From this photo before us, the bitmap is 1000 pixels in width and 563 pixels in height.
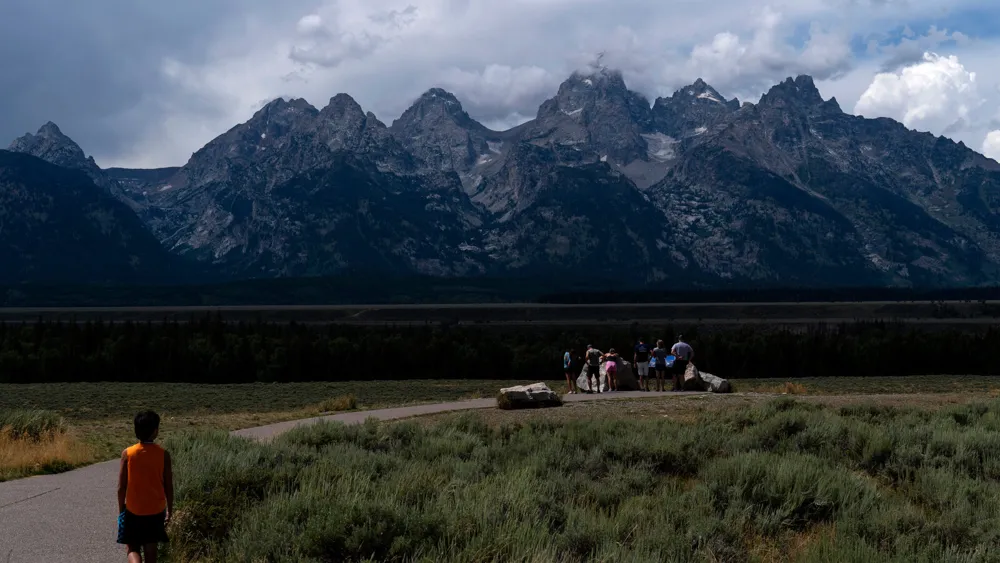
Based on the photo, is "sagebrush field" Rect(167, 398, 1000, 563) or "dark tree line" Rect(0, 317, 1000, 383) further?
"dark tree line" Rect(0, 317, 1000, 383)

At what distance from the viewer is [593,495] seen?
1323cm

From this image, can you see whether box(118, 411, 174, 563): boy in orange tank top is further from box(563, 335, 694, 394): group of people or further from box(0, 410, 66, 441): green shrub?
box(563, 335, 694, 394): group of people

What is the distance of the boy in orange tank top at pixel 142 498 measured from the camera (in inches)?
384

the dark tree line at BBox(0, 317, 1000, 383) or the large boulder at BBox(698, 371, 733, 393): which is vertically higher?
the large boulder at BBox(698, 371, 733, 393)

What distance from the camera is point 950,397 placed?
31266mm

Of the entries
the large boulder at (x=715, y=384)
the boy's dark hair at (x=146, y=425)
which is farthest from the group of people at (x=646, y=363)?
the boy's dark hair at (x=146, y=425)

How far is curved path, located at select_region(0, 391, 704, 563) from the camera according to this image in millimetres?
11080

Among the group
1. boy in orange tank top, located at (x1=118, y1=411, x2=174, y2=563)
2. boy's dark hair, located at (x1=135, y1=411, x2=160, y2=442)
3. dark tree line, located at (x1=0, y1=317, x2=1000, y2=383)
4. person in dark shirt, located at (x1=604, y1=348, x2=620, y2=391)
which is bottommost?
dark tree line, located at (x1=0, y1=317, x2=1000, y2=383)

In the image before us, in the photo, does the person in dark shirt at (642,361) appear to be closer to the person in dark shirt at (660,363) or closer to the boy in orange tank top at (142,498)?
the person in dark shirt at (660,363)

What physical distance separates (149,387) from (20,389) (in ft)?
25.7

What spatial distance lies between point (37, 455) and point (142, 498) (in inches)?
405

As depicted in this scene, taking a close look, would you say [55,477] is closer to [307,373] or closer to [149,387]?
[149,387]

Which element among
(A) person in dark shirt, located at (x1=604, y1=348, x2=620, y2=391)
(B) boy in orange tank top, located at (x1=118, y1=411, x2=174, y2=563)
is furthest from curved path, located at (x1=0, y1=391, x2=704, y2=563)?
(A) person in dark shirt, located at (x1=604, y1=348, x2=620, y2=391)

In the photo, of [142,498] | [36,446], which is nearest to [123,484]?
[142,498]
